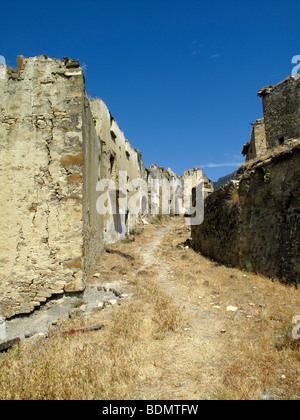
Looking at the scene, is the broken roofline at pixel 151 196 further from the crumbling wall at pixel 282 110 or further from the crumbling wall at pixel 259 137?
the crumbling wall at pixel 282 110

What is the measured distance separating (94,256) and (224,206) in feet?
15.8

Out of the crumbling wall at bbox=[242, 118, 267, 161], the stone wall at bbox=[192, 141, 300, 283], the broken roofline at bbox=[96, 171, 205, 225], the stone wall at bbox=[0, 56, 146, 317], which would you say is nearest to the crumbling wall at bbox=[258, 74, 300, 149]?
the crumbling wall at bbox=[242, 118, 267, 161]

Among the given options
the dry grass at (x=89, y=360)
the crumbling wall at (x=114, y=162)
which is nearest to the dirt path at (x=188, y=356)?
the dry grass at (x=89, y=360)

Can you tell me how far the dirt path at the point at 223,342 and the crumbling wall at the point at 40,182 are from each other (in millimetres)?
2152

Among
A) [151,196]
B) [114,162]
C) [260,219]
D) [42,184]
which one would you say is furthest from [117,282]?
[151,196]

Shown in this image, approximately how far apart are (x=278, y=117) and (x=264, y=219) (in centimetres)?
1447

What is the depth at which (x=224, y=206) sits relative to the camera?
33.3 ft

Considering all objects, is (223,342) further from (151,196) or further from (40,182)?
(151,196)

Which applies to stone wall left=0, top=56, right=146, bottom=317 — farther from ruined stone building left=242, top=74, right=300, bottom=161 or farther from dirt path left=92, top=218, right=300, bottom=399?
ruined stone building left=242, top=74, right=300, bottom=161

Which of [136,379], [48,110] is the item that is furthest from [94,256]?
[136,379]

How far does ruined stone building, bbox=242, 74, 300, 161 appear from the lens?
59.7 ft

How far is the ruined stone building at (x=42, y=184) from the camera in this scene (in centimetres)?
652

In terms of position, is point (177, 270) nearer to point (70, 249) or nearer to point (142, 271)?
point (142, 271)

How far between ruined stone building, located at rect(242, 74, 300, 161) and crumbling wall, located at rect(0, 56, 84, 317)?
1401cm
